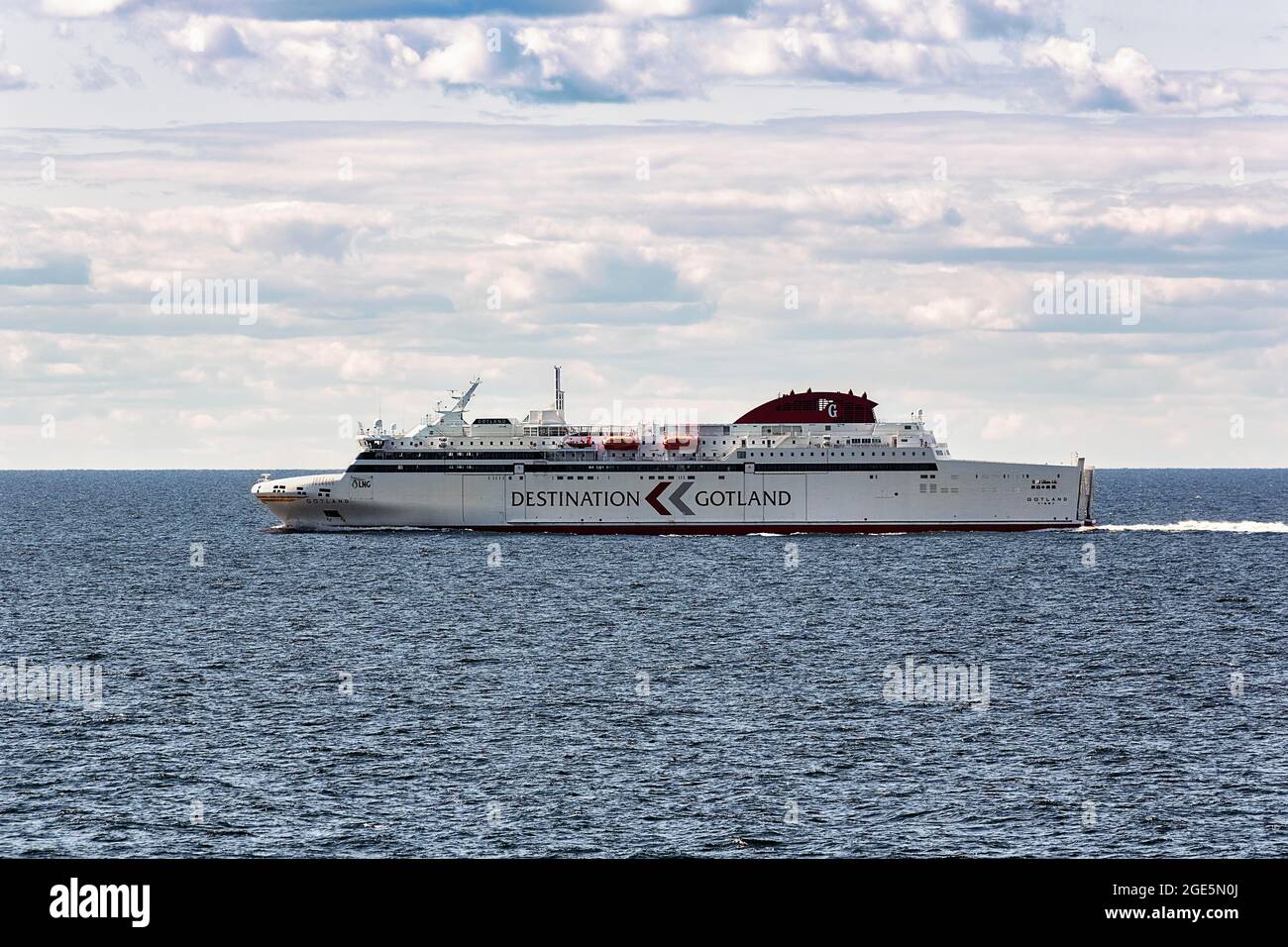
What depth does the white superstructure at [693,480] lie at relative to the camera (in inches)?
4075

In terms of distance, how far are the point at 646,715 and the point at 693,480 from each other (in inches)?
2521

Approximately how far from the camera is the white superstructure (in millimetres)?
103500

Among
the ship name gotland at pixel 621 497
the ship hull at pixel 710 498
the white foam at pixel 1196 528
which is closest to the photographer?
the ship hull at pixel 710 498

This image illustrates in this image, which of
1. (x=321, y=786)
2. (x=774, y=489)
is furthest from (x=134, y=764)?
(x=774, y=489)

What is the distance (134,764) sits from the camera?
35750mm
